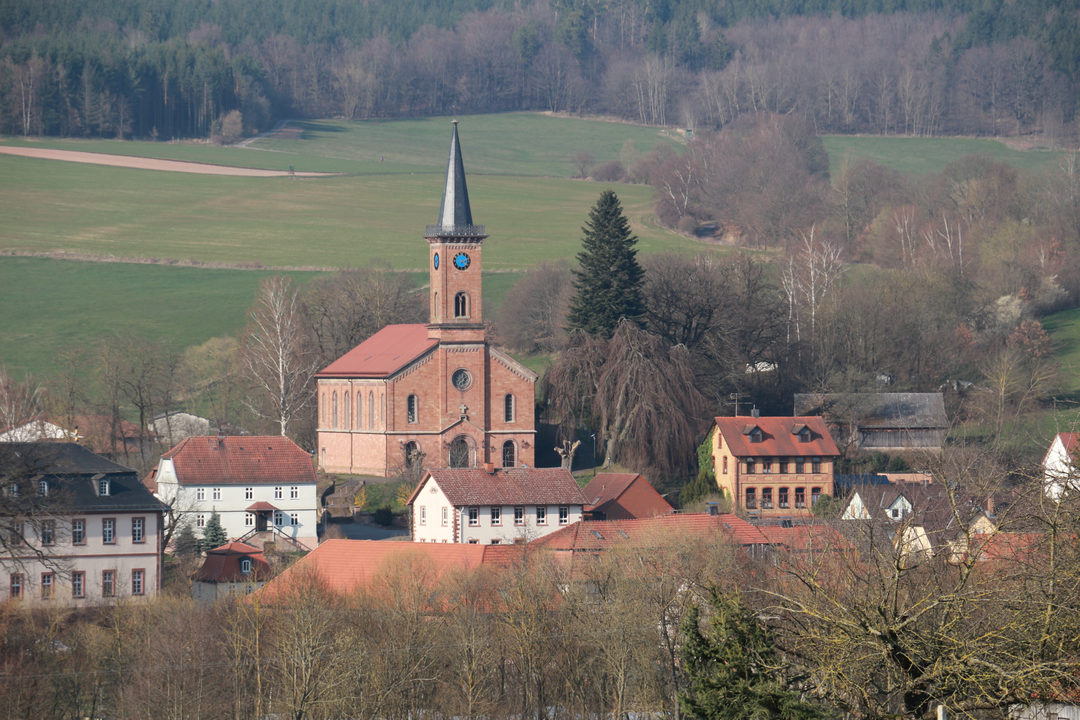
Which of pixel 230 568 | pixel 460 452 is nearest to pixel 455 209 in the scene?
pixel 460 452

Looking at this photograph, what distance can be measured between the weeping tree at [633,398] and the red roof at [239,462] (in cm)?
1450

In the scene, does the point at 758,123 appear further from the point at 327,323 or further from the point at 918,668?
the point at 918,668

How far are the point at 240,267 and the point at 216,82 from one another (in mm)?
55301

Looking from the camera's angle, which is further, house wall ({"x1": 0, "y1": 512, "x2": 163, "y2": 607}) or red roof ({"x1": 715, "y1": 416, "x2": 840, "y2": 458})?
red roof ({"x1": 715, "y1": 416, "x2": 840, "y2": 458})

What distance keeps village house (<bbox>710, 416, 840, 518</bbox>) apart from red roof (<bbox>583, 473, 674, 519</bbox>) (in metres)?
6.27

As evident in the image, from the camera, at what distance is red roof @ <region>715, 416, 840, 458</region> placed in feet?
234

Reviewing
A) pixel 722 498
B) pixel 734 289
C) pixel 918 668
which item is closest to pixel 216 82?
pixel 734 289

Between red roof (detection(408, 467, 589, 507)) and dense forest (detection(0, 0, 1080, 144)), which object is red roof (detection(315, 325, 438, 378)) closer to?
red roof (detection(408, 467, 589, 507))

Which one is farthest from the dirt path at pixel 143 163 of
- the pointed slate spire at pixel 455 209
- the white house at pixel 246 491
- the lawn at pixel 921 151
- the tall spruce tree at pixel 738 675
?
the tall spruce tree at pixel 738 675

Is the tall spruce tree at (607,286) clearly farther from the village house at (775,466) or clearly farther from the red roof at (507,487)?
the red roof at (507,487)

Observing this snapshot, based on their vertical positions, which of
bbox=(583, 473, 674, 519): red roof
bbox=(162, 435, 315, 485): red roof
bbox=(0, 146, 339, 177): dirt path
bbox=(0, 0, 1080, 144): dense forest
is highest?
bbox=(0, 0, 1080, 144): dense forest

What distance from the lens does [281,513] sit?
64.6 metres

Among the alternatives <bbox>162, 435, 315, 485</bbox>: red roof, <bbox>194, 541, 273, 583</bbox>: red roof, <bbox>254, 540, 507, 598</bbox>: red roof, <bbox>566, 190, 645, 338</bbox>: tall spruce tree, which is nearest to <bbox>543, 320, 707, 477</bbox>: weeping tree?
<bbox>566, 190, 645, 338</bbox>: tall spruce tree

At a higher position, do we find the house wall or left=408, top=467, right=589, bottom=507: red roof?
left=408, top=467, right=589, bottom=507: red roof
